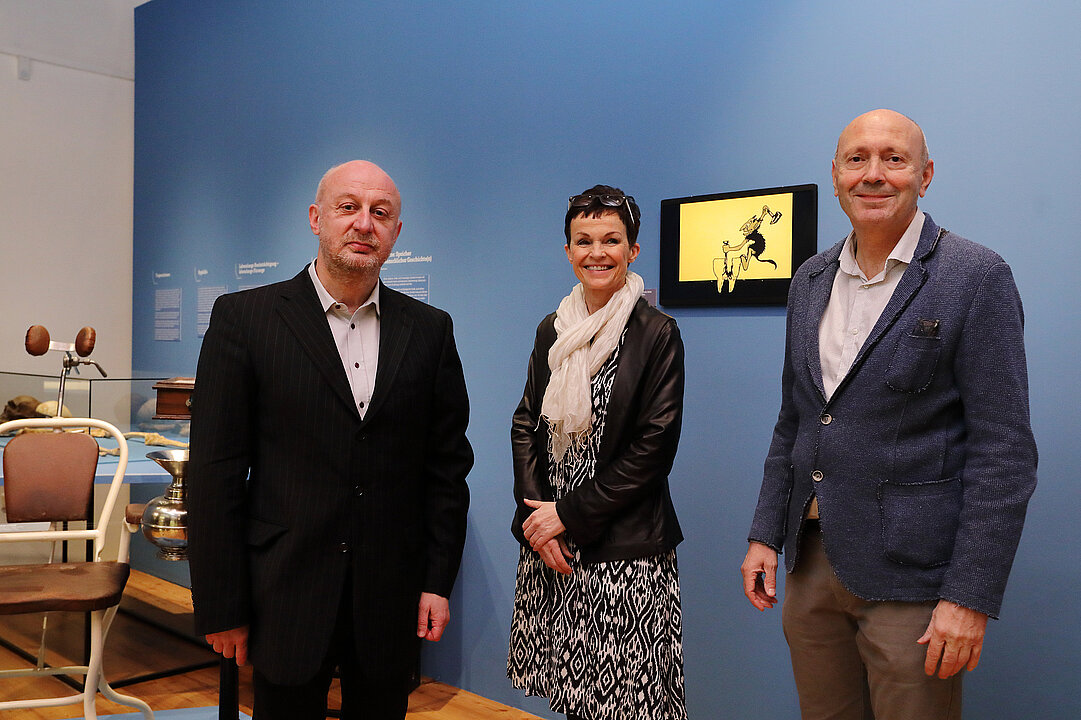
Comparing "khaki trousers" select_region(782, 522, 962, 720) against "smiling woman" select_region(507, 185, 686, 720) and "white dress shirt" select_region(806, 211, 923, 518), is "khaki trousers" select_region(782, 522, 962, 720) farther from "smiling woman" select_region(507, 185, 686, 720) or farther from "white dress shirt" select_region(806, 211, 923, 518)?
"smiling woman" select_region(507, 185, 686, 720)

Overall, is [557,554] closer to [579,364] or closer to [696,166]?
[579,364]

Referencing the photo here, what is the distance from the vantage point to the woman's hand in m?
2.27

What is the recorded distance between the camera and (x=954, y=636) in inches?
64.4

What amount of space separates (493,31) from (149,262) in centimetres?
342

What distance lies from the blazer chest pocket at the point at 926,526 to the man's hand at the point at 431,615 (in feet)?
3.08

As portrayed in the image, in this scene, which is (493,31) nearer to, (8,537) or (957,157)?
(957,157)

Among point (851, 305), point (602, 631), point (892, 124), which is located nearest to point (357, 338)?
point (602, 631)

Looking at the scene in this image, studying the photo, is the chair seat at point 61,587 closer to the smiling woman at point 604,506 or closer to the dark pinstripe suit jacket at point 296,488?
the dark pinstripe suit jacket at point 296,488

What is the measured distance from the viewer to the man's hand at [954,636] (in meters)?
1.64

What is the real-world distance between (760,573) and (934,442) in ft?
1.65

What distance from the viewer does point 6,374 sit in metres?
4.82

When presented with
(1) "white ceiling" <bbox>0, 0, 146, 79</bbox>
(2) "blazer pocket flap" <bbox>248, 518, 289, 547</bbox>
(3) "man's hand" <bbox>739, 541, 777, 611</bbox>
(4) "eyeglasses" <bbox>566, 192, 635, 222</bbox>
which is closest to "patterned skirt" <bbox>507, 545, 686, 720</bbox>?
(3) "man's hand" <bbox>739, 541, 777, 611</bbox>

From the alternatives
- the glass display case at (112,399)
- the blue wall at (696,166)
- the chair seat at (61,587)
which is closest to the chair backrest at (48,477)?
the chair seat at (61,587)

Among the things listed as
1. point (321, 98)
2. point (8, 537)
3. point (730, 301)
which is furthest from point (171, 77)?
point (730, 301)
